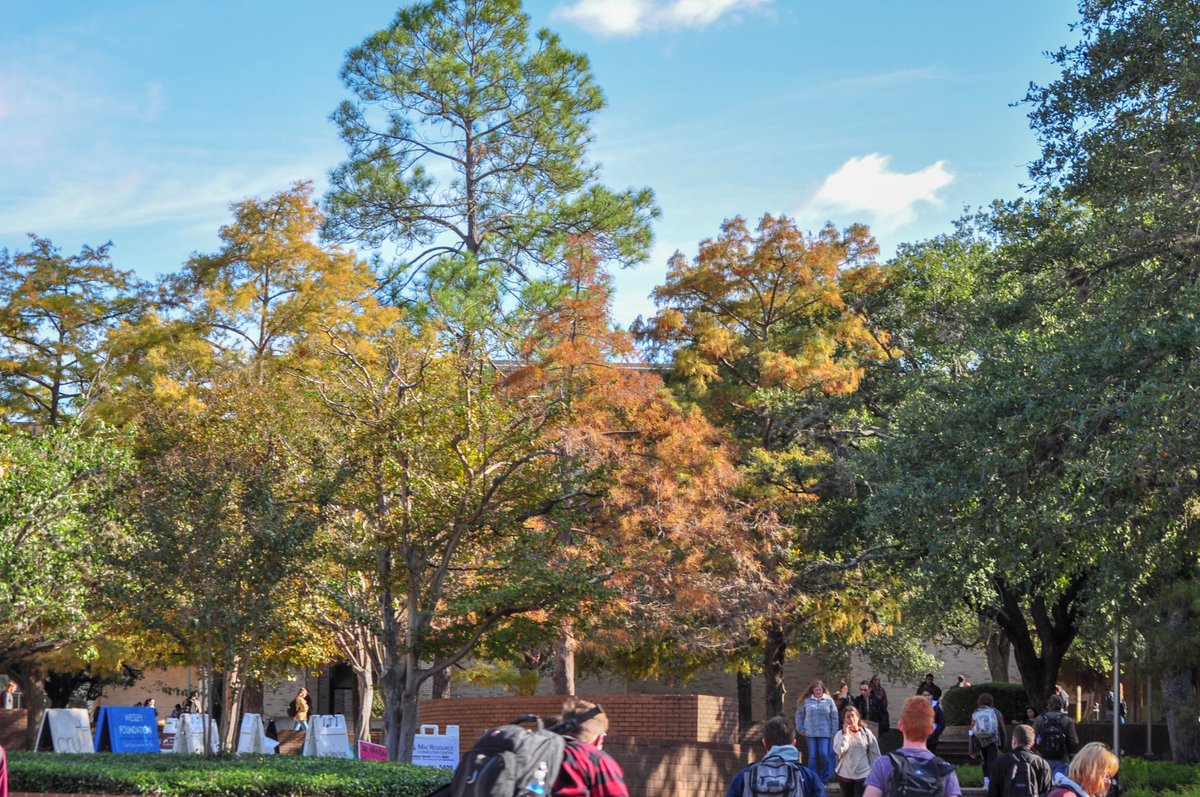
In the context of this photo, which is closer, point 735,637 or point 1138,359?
point 1138,359

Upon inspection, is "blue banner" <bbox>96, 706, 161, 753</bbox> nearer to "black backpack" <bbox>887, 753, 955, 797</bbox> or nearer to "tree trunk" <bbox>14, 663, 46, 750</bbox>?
"tree trunk" <bbox>14, 663, 46, 750</bbox>

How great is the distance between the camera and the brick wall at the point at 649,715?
66.5ft

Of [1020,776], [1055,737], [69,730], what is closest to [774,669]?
[69,730]

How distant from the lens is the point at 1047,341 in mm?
15898

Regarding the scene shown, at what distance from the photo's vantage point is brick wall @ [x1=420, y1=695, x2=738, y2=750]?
20281mm

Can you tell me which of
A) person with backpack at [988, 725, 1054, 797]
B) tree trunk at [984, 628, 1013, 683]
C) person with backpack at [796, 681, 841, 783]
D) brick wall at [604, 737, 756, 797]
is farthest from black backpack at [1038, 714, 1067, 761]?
tree trunk at [984, 628, 1013, 683]

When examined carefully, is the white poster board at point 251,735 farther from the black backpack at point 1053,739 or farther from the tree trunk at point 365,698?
the black backpack at point 1053,739

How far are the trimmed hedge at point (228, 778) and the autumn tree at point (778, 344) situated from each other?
15493mm

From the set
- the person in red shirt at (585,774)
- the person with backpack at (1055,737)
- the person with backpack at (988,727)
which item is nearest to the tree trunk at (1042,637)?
the person with backpack at (988,727)

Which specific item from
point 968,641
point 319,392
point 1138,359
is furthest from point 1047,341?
point 968,641

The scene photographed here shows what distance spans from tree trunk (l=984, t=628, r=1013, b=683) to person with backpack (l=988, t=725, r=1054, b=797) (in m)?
34.2

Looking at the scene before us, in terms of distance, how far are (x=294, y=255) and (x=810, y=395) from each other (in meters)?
13.4

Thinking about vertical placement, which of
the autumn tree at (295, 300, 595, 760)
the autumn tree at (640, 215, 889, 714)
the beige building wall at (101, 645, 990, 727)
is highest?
the autumn tree at (640, 215, 889, 714)

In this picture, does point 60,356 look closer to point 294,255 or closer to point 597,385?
point 294,255
